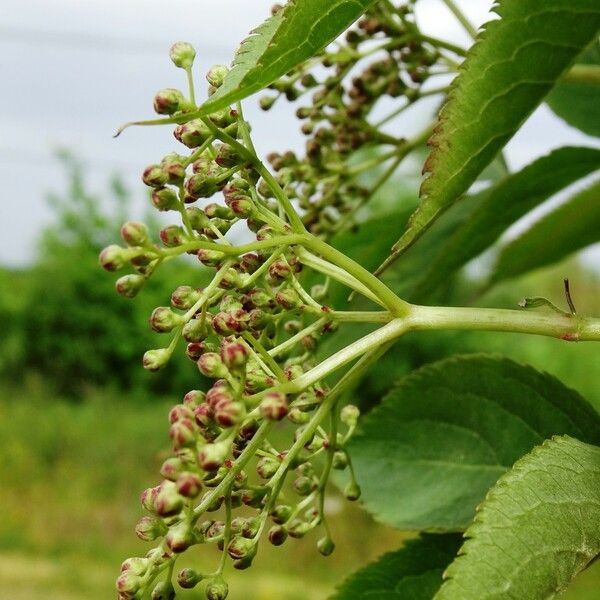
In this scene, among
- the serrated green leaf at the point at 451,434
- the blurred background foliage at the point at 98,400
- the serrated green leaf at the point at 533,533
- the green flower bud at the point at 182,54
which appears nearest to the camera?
the serrated green leaf at the point at 533,533

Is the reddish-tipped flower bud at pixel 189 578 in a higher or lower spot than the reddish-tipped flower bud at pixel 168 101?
lower

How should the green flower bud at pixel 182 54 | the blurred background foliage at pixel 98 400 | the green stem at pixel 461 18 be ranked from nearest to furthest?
the green flower bud at pixel 182 54
the green stem at pixel 461 18
the blurred background foliage at pixel 98 400

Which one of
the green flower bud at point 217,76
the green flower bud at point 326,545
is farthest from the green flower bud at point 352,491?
the green flower bud at point 217,76

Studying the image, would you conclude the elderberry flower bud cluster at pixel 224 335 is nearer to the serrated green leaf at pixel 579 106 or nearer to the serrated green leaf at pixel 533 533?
the serrated green leaf at pixel 533 533

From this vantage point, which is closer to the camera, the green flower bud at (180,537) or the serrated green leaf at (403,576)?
the green flower bud at (180,537)

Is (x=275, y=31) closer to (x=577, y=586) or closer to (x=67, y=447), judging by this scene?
(x=577, y=586)

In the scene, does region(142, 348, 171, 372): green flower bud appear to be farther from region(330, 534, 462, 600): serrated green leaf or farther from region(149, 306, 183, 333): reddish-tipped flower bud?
region(330, 534, 462, 600): serrated green leaf

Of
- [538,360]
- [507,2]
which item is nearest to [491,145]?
[507,2]
